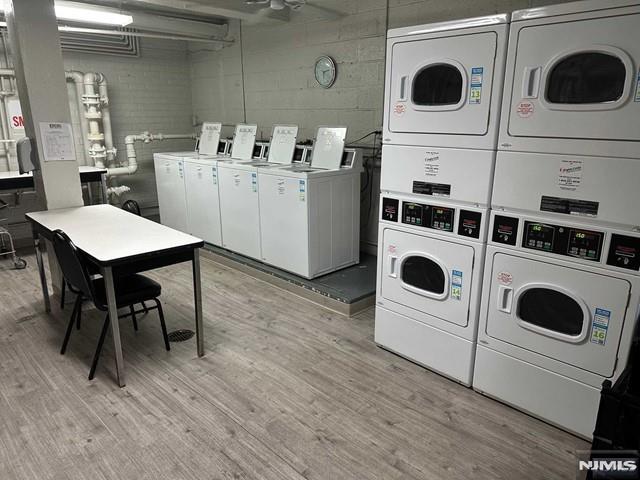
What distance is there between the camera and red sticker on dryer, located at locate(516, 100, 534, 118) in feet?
7.01

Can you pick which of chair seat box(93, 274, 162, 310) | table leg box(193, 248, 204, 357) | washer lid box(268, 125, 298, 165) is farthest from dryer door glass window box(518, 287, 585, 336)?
washer lid box(268, 125, 298, 165)

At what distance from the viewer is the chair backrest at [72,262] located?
8.07 feet

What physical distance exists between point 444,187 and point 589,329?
103 cm

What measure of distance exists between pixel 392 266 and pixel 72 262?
1957 millimetres

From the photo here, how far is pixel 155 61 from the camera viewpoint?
6.60 m

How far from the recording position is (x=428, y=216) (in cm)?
263

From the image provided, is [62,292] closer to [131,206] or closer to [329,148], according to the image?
[329,148]

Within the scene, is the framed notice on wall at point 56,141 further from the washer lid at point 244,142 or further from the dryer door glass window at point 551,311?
the dryer door glass window at point 551,311

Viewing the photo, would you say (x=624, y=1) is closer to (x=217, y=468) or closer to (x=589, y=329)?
(x=589, y=329)

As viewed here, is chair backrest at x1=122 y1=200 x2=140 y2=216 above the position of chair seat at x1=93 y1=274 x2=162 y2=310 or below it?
below

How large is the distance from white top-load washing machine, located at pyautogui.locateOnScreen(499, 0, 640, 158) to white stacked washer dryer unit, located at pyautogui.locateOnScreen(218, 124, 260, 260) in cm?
269

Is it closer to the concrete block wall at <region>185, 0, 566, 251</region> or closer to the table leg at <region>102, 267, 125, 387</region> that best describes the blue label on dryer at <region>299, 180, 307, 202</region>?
the concrete block wall at <region>185, 0, 566, 251</region>

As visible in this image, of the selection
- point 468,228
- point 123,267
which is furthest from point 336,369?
point 123,267

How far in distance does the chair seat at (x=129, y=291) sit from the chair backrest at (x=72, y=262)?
11cm
